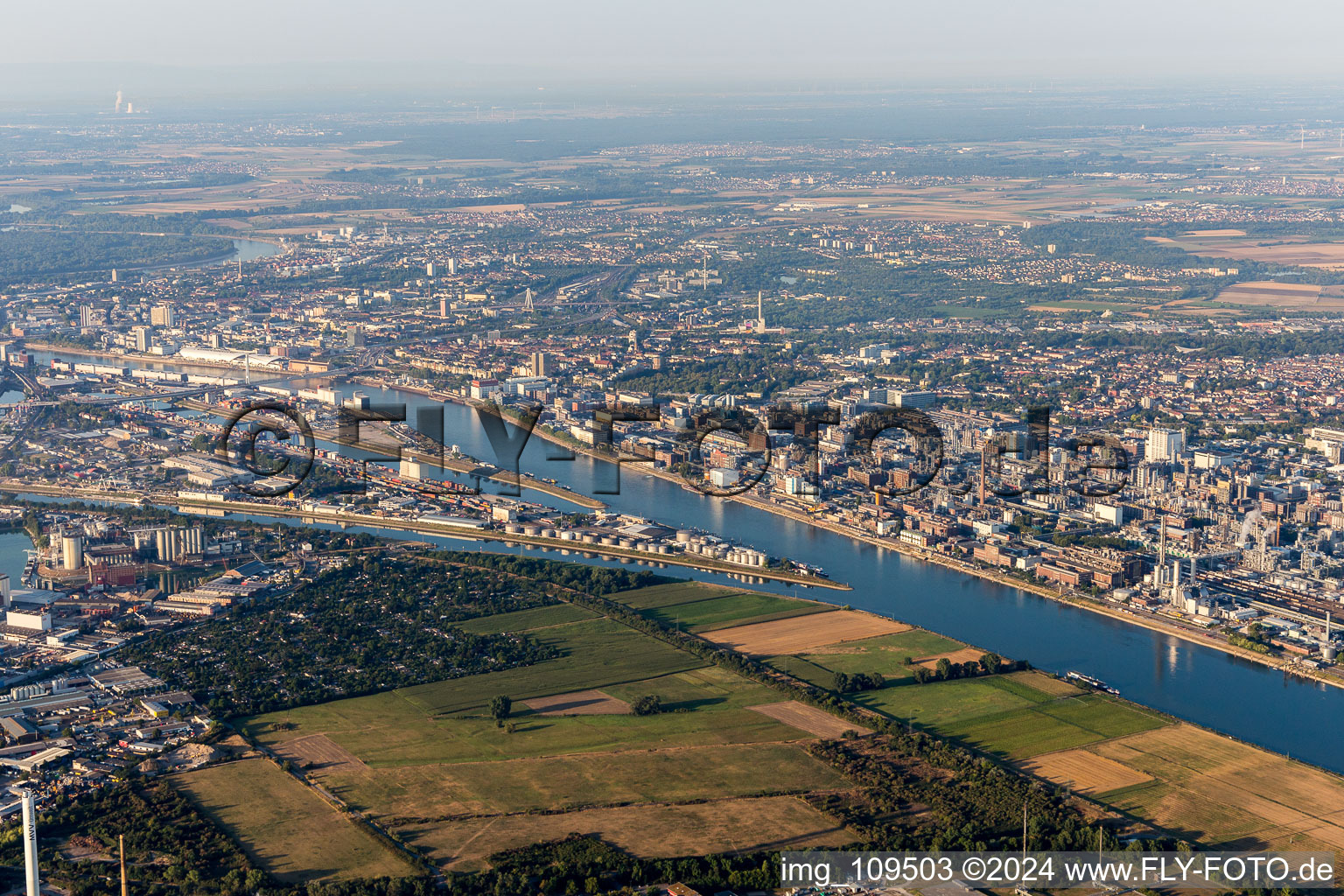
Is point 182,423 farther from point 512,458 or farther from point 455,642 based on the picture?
point 455,642

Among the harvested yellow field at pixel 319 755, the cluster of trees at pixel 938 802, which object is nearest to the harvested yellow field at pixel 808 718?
the cluster of trees at pixel 938 802

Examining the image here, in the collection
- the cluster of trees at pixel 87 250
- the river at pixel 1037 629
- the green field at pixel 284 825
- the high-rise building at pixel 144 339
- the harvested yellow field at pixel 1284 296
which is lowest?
the river at pixel 1037 629

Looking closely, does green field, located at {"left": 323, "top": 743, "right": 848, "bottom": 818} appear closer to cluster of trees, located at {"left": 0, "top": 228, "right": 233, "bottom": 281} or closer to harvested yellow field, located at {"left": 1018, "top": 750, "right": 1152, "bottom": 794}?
harvested yellow field, located at {"left": 1018, "top": 750, "right": 1152, "bottom": 794}

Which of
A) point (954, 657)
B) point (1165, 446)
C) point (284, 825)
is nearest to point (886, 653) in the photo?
point (954, 657)

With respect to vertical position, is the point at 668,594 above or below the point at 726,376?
below

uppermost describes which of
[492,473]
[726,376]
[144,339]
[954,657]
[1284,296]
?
[1284,296]

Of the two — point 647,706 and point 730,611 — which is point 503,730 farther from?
point 730,611

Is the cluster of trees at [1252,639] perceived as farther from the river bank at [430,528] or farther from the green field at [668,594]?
the green field at [668,594]
